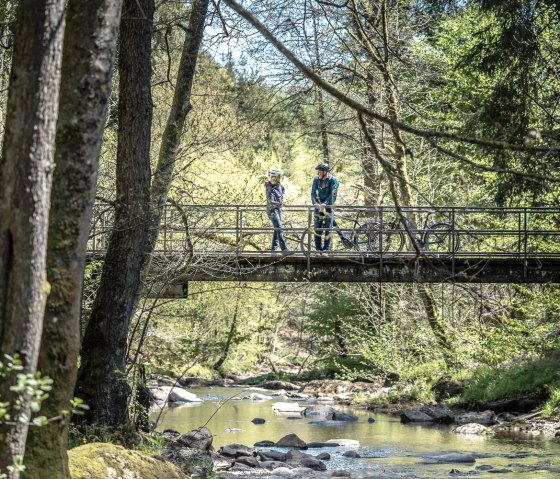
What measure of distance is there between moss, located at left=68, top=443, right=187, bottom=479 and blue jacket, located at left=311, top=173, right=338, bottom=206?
1022 centimetres

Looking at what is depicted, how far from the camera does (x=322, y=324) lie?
29016mm

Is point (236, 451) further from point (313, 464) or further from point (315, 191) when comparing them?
point (315, 191)

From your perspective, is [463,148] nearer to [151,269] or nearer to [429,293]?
[429,293]

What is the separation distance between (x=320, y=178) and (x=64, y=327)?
12.0 meters

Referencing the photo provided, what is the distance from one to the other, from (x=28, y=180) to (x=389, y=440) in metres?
12.2

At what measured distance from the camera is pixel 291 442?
1463 cm

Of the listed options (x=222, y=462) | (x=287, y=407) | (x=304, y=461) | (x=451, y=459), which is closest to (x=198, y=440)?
(x=222, y=462)

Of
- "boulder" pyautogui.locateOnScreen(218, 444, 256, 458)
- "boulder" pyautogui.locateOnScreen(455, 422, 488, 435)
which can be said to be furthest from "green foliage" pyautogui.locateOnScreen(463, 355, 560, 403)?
"boulder" pyautogui.locateOnScreen(218, 444, 256, 458)

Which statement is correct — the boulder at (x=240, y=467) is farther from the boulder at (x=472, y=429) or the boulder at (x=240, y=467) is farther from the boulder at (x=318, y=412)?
the boulder at (x=318, y=412)

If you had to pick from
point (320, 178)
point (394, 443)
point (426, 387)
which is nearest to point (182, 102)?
point (320, 178)

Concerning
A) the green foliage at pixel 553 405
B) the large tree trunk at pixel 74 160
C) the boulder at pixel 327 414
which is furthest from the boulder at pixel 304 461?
the large tree trunk at pixel 74 160

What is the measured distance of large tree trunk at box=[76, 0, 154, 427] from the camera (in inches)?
361

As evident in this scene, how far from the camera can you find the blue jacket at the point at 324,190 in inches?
641

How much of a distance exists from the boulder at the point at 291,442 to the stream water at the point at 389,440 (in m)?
0.23
